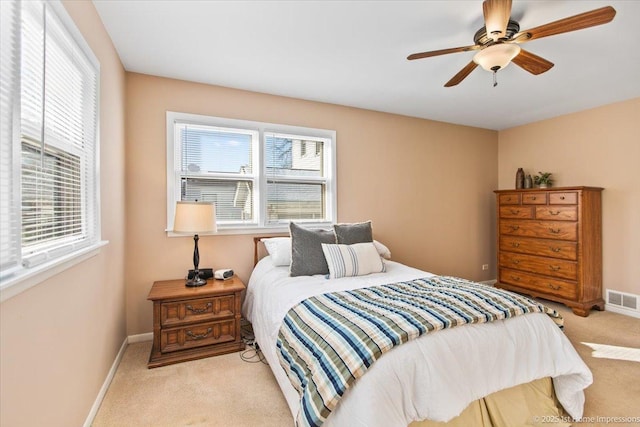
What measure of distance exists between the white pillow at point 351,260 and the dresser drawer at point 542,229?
8.25 ft

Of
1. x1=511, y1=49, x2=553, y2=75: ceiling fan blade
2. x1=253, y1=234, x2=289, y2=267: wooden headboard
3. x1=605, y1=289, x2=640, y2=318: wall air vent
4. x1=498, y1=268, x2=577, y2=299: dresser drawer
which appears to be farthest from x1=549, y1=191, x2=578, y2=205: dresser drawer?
x1=253, y1=234, x2=289, y2=267: wooden headboard

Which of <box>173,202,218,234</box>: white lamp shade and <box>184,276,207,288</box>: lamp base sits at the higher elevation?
<box>173,202,218,234</box>: white lamp shade

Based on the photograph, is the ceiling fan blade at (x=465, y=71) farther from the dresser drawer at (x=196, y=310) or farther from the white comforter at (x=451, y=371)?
the dresser drawer at (x=196, y=310)

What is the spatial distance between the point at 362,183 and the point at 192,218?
2107 millimetres

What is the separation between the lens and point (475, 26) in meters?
2.11

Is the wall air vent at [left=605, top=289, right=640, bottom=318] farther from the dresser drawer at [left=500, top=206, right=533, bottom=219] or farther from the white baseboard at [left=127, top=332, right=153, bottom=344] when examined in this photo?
the white baseboard at [left=127, top=332, right=153, bottom=344]

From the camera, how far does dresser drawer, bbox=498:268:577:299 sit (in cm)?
362

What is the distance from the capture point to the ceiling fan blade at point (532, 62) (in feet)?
6.51

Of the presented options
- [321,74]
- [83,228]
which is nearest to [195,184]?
[83,228]

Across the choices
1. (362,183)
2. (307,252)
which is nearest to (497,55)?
(307,252)

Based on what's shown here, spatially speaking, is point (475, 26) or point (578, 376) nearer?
point (578, 376)

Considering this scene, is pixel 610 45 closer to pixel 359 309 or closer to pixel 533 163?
pixel 533 163

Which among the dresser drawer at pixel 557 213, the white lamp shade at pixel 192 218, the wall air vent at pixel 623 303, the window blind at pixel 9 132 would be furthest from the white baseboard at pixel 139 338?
the wall air vent at pixel 623 303

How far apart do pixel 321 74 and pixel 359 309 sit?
85.7 inches
